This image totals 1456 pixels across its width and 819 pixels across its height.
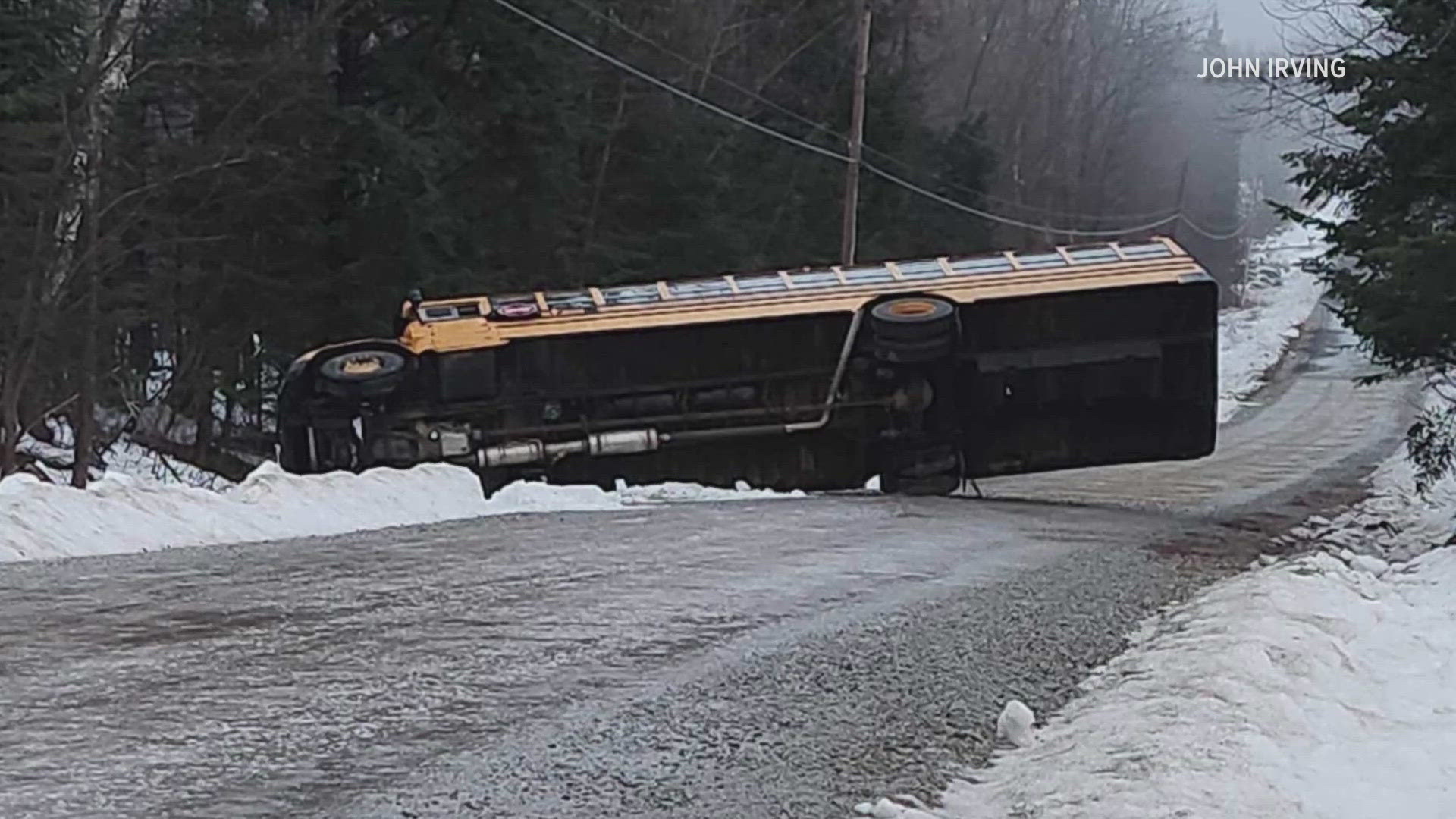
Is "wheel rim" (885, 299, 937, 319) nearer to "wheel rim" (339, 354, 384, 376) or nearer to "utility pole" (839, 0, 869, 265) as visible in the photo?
"wheel rim" (339, 354, 384, 376)

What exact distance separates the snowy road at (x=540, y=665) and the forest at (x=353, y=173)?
13.1 meters

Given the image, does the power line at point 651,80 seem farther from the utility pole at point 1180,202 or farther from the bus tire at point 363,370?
the utility pole at point 1180,202

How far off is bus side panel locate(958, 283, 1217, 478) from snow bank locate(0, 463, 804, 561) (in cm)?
439

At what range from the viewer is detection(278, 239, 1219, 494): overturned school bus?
663 inches

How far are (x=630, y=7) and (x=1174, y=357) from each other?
77.4ft

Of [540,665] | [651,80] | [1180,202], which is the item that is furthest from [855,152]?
[1180,202]

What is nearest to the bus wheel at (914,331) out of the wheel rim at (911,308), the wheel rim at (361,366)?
the wheel rim at (911,308)

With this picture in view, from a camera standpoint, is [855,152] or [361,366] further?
[855,152]

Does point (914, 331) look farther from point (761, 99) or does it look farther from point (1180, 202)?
point (1180, 202)

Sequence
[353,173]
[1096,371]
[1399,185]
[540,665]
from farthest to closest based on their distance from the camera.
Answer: [353,173] → [1096,371] → [1399,185] → [540,665]

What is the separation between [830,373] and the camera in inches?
697

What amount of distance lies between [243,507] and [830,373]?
7567mm

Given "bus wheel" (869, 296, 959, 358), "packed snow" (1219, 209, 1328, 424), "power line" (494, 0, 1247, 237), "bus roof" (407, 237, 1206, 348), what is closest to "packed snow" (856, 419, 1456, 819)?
"bus wheel" (869, 296, 959, 358)

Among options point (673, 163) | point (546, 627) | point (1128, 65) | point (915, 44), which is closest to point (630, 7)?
point (673, 163)
